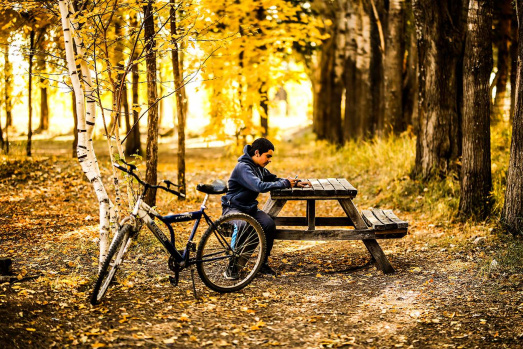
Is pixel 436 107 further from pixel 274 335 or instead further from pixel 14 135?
pixel 14 135

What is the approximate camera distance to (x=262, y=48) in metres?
15.9

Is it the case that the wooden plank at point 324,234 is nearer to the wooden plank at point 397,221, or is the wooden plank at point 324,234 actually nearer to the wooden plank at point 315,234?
the wooden plank at point 315,234

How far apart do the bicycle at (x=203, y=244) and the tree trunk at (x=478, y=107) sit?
3877mm

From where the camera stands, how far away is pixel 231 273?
6090mm

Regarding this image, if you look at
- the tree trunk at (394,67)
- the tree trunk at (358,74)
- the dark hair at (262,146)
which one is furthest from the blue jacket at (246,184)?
the tree trunk at (358,74)

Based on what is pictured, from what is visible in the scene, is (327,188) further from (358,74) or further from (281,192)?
(358,74)

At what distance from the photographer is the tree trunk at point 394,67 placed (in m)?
13.7

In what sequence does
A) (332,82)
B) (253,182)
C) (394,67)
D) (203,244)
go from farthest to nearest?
(332,82) < (394,67) < (253,182) < (203,244)

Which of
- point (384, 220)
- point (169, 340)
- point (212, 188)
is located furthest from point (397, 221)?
point (169, 340)

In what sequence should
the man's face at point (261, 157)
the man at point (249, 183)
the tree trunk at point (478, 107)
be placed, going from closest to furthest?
the man at point (249, 183), the man's face at point (261, 157), the tree trunk at point (478, 107)

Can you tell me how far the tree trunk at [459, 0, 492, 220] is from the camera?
8141mm

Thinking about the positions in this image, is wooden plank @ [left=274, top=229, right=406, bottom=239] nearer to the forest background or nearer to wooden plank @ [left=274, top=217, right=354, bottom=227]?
wooden plank @ [left=274, top=217, right=354, bottom=227]

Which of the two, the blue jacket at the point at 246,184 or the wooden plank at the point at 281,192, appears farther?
the wooden plank at the point at 281,192

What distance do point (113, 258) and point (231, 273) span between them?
130cm
